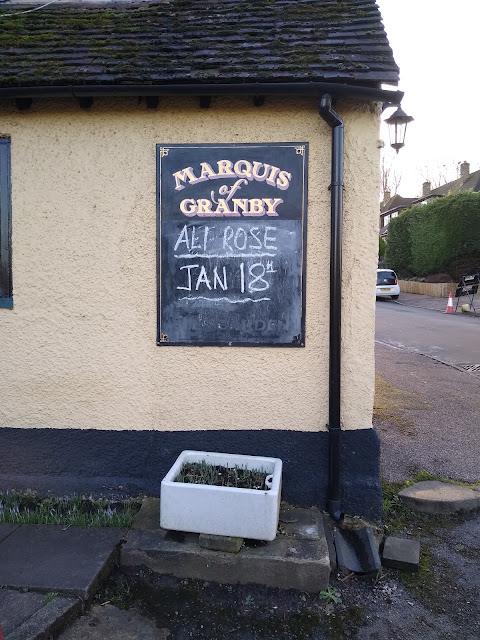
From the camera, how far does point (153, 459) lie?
404 cm

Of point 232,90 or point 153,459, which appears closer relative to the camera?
point 232,90

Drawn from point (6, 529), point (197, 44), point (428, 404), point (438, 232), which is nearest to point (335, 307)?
point (197, 44)

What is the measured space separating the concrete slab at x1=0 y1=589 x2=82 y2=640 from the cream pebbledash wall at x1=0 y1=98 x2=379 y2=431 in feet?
4.61

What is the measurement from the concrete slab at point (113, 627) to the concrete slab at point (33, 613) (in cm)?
8

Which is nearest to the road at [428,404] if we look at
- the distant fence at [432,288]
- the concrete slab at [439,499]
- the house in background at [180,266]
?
the concrete slab at [439,499]

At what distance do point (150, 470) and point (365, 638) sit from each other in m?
1.98

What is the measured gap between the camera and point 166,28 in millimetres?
4359

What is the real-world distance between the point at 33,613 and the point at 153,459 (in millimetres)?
1442

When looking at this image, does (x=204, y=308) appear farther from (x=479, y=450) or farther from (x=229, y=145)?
(x=479, y=450)

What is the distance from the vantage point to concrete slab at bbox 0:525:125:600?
2982 mm

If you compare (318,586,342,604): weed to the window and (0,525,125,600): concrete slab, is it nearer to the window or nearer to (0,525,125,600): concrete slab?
(0,525,125,600): concrete slab

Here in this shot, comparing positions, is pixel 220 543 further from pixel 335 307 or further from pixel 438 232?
pixel 438 232

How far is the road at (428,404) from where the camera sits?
16.6ft

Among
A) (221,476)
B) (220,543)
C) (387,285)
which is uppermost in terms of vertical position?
(387,285)
